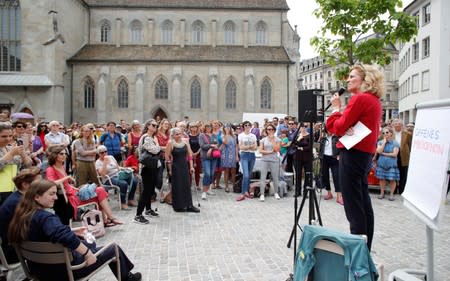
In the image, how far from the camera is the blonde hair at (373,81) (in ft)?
13.5

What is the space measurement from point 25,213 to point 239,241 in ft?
12.0

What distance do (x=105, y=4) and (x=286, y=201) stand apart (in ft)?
117

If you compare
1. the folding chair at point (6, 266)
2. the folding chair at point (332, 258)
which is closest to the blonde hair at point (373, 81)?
the folding chair at point (332, 258)

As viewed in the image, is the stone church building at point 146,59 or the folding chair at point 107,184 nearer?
the folding chair at point 107,184

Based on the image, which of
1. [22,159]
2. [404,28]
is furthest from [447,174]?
[404,28]

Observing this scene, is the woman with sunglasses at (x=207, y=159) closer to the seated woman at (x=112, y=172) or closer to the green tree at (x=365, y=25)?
the seated woman at (x=112, y=172)

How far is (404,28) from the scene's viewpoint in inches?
506

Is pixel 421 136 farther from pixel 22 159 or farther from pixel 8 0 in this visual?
pixel 8 0

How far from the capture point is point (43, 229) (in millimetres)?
3619

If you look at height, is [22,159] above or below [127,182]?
above

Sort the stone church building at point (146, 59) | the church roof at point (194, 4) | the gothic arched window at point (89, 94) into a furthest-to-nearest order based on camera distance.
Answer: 1. the church roof at point (194, 4)
2. the gothic arched window at point (89, 94)
3. the stone church building at point (146, 59)

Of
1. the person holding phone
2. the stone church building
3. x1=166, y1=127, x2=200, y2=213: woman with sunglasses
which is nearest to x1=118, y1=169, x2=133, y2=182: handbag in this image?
x1=166, y1=127, x2=200, y2=213: woman with sunglasses

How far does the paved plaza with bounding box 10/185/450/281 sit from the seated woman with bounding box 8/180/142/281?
3.96 ft

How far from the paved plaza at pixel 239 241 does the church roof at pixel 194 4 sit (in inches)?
1314
